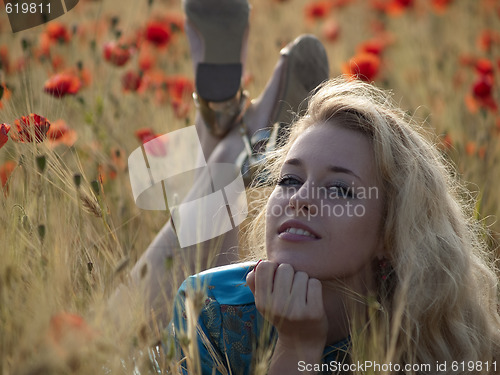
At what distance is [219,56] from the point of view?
2.07 metres

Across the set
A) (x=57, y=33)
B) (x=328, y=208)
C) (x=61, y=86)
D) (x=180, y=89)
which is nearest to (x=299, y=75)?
(x=180, y=89)

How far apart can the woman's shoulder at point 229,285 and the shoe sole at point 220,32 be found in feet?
2.68

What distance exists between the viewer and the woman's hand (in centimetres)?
112

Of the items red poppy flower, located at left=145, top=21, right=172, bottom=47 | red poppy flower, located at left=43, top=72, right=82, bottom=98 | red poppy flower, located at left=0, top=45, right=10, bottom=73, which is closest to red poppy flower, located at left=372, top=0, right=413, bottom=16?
red poppy flower, located at left=145, top=21, right=172, bottom=47

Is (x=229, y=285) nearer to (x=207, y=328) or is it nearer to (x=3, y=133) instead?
(x=207, y=328)

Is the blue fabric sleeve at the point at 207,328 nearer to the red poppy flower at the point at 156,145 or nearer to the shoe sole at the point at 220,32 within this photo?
the red poppy flower at the point at 156,145

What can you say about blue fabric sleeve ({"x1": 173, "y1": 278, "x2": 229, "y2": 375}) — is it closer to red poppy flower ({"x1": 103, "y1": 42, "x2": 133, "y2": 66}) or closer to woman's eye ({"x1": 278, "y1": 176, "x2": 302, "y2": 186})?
woman's eye ({"x1": 278, "y1": 176, "x2": 302, "y2": 186})

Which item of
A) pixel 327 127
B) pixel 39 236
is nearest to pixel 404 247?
pixel 327 127

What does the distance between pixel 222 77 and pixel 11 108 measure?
89cm

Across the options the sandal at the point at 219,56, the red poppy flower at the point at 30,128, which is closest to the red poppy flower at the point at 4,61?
the sandal at the point at 219,56

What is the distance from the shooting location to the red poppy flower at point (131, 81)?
212cm

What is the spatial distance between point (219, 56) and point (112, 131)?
0.38 meters

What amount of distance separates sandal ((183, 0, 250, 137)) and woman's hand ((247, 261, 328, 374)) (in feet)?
2.96

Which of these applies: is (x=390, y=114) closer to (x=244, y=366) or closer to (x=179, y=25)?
(x=244, y=366)
